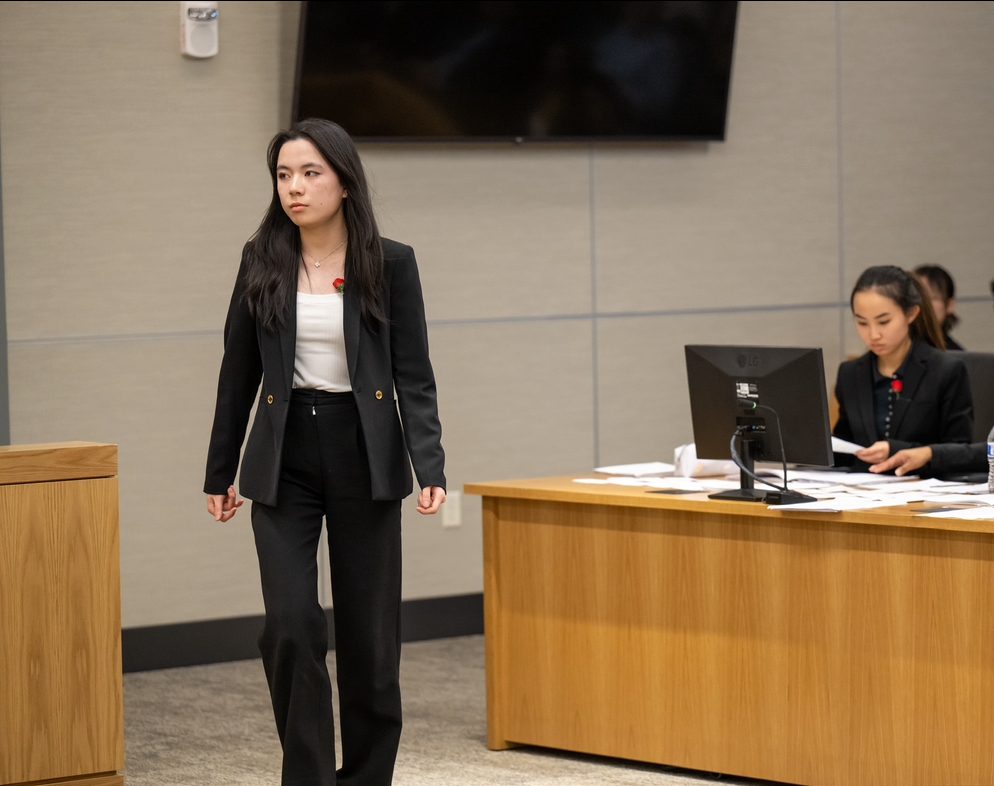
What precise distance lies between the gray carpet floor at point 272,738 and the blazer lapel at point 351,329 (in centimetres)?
134

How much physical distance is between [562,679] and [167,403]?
2088 mm

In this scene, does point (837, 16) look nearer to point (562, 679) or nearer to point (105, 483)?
point (562, 679)

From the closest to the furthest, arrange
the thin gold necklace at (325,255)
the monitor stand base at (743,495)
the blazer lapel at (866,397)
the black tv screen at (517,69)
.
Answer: the thin gold necklace at (325,255), the monitor stand base at (743,495), the blazer lapel at (866,397), the black tv screen at (517,69)

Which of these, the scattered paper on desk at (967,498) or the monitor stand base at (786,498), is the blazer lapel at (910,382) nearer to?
the scattered paper on desk at (967,498)

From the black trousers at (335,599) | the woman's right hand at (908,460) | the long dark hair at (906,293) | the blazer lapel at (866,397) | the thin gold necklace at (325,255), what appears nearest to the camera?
the black trousers at (335,599)

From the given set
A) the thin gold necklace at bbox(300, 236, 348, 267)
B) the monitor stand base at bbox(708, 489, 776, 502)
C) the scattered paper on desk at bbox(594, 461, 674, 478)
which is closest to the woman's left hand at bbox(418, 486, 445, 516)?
the thin gold necklace at bbox(300, 236, 348, 267)

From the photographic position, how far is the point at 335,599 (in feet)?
12.2

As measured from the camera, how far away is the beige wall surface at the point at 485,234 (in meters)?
5.72

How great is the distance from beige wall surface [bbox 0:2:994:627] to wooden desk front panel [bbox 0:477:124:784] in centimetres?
186

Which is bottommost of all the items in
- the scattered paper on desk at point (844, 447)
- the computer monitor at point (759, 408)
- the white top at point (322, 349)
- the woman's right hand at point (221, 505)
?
the woman's right hand at point (221, 505)

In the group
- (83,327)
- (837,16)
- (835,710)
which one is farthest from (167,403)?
(837,16)

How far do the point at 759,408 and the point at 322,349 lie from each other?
1281 mm

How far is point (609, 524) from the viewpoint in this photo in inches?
177

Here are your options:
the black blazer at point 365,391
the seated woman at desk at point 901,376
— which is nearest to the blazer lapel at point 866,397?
the seated woman at desk at point 901,376
